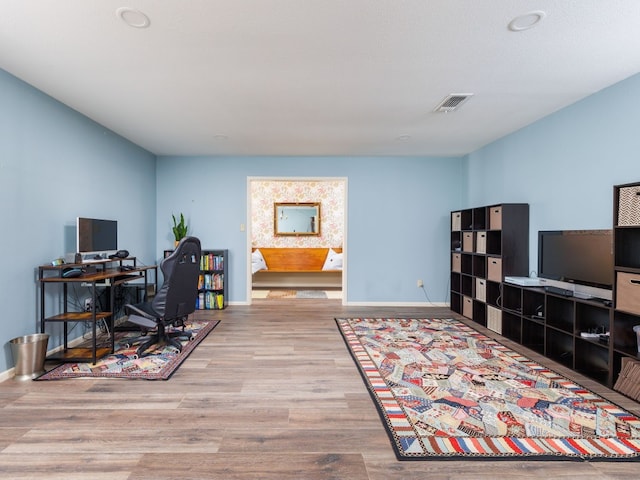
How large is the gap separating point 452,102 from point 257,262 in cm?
504

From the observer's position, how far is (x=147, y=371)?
2.74 meters

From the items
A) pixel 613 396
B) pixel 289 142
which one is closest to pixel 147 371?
pixel 289 142

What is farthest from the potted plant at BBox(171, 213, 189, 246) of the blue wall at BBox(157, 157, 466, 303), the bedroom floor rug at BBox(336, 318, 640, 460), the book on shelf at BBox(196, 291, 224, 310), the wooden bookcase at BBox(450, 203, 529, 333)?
the wooden bookcase at BBox(450, 203, 529, 333)

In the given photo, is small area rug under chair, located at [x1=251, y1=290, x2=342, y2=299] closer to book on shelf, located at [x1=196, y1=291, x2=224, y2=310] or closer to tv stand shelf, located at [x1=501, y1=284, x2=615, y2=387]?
book on shelf, located at [x1=196, y1=291, x2=224, y2=310]

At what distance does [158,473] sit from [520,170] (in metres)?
4.42

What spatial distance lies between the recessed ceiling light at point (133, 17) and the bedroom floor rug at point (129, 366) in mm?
2460

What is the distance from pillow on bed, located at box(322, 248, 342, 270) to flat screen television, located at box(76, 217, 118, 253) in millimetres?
4305

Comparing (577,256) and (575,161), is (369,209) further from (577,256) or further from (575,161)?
(577,256)

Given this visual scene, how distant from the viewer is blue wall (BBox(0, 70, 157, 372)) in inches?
103

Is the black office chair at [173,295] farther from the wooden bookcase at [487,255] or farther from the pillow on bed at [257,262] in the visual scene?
the pillow on bed at [257,262]

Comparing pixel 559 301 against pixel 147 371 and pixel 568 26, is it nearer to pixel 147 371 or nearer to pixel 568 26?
pixel 568 26

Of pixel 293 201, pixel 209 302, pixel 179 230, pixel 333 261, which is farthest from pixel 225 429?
pixel 293 201

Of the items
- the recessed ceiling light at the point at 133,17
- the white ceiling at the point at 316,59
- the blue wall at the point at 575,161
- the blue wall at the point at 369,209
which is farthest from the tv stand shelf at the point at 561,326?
the recessed ceiling light at the point at 133,17

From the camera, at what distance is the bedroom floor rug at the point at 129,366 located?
8.75 feet
